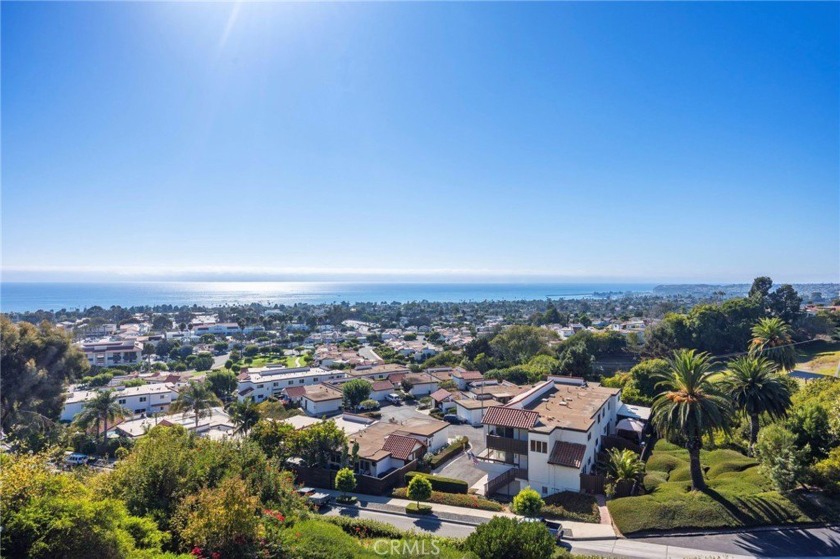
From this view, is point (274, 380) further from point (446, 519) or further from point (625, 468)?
point (625, 468)

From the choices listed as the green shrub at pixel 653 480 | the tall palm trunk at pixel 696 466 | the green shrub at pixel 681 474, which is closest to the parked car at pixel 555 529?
the green shrub at pixel 653 480

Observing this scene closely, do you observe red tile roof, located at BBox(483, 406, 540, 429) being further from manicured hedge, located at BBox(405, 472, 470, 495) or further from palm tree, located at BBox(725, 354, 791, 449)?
palm tree, located at BBox(725, 354, 791, 449)

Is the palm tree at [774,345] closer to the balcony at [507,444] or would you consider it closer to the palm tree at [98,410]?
the balcony at [507,444]

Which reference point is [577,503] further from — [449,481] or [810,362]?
[810,362]

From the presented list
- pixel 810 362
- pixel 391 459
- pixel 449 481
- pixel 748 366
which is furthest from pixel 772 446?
pixel 810 362

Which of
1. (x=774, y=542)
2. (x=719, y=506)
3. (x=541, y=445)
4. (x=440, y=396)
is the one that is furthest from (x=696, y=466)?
(x=440, y=396)

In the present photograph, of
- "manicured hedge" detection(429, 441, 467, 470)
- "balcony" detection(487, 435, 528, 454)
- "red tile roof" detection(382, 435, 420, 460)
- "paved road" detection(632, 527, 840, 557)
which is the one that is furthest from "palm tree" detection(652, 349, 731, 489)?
"red tile roof" detection(382, 435, 420, 460)
